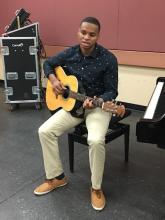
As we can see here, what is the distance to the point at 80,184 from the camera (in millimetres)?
2289

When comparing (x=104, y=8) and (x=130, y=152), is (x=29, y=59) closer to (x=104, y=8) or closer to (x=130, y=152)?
(x=104, y=8)

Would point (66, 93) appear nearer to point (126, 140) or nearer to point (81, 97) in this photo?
point (81, 97)

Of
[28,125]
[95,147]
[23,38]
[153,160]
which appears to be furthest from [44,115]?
[95,147]

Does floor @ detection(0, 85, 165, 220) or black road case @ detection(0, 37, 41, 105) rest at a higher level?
black road case @ detection(0, 37, 41, 105)

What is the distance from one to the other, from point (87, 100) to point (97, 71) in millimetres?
303

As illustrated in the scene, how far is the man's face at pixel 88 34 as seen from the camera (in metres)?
2.08

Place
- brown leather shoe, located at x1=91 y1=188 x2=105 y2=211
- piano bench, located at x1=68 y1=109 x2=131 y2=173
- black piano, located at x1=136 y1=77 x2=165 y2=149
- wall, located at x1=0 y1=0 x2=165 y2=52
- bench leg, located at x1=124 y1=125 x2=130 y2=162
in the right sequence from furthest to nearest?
wall, located at x1=0 y1=0 x2=165 y2=52 → bench leg, located at x1=124 y1=125 x2=130 y2=162 → piano bench, located at x1=68 y1=109 x2=131 y2=173 → brown leather shoe, located at x1=91 y1=188 x2=105 y2=211 → black piano, located at x1=136 y1=77 x2=165 y2=149

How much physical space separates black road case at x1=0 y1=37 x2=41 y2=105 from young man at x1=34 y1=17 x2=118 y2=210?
1.58 m

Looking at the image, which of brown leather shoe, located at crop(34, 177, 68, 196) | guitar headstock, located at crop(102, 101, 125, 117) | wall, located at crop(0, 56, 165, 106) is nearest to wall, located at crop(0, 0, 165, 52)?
wall, located at crop(0, 56, 165, 106)

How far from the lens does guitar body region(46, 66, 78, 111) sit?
215 centimetres

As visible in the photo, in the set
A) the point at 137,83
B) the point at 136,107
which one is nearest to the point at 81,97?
the point at 137,83

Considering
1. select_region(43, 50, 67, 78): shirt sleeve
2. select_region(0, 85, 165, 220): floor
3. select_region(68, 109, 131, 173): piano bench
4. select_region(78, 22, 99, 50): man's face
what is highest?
select_region(78, 22, 99, 50): man's face

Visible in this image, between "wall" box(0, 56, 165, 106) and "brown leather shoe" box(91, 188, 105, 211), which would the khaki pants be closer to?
"brown leather shoe" box(91, 188, 105, 211)

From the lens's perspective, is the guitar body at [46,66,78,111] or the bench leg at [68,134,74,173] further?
the bench leg at [68,134,74,173]
